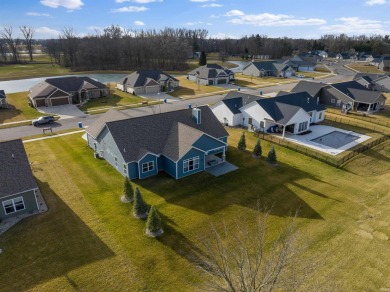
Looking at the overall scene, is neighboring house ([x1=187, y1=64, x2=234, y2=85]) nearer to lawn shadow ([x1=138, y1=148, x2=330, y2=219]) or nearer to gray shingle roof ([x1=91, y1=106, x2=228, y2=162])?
gray shingle roof ([x1=91, y1=106, x2=228, y2=162])

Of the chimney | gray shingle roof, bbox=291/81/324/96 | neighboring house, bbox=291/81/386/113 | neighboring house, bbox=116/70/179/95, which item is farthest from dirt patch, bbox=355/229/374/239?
neighboring house, bbox=116/70/179/95

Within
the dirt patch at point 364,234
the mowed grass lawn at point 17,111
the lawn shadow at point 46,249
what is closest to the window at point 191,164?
the lawn shadow at point 46,249

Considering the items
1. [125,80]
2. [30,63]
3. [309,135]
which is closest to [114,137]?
[309,135]

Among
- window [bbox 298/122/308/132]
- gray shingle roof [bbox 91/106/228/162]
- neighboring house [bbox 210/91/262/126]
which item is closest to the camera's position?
gray shingle roof [bbox 91/106/228/162]

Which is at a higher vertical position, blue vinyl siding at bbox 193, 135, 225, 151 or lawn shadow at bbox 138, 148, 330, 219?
blue vinyl siding at bbox 193, 135, 225, 151

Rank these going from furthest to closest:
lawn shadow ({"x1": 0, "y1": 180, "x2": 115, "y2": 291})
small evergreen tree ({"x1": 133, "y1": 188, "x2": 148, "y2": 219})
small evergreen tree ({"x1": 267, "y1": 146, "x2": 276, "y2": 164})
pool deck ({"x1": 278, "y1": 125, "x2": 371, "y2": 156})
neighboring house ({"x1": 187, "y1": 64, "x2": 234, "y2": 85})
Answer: neighboring house ({"x1": 187, "y1": 64, "x2": 234, "y2": 85}) < pool deck ({"x1": 278, "y1": 125, "x2": 371, "y2": 156}) < small evergreen tree ({"x1": 267, "y1": 146, "x2": 276, "y2": 164}) < small evergreen tree ({"x1": 133, "y1": 188, "x2": 148, "y2": 219}) < lawn shadow ({"x1": 0, "y1": 180, "x2": 115, "y2": 291})

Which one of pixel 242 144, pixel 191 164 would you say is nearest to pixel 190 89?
pixel 242 144

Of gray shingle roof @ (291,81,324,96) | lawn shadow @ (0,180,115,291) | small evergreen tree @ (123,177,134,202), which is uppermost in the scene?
gray shingle roof @ (291,81,324,96)

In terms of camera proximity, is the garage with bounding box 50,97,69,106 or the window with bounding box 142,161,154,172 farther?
the garage with bounding box 50,97,69,106
